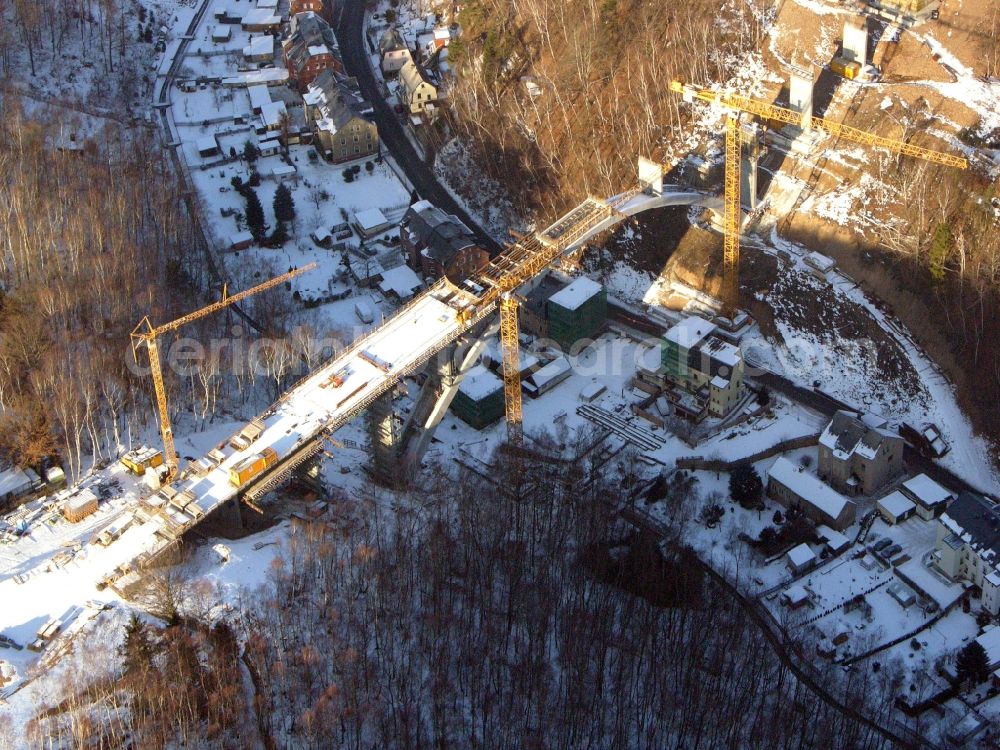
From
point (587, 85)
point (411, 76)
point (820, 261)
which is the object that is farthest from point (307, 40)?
point (820, 261)

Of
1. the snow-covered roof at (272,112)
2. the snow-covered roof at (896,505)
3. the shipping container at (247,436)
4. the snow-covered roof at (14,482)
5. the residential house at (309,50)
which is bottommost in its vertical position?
the snow-covered roof at (896,505)

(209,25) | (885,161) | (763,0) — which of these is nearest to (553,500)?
(885,161)

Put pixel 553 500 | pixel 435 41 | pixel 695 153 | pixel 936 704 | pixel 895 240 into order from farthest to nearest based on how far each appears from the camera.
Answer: pixel 435 41 → pixel 695 153 → pixel 895 240 → pixel 553 500 → pixel 936 704

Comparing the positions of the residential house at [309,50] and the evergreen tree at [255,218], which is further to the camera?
the residential house at [309,50]

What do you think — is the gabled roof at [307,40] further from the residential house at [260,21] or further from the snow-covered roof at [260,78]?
the residential house at [260,21]

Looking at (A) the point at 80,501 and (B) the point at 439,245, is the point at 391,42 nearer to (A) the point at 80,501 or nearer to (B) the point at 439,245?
(B) the point at 439,245

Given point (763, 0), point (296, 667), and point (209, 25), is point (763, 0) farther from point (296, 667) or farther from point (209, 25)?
point (296, 667)

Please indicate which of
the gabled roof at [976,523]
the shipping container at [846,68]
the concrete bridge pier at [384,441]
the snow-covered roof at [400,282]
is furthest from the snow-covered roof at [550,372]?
the shipping container at [846,68]
